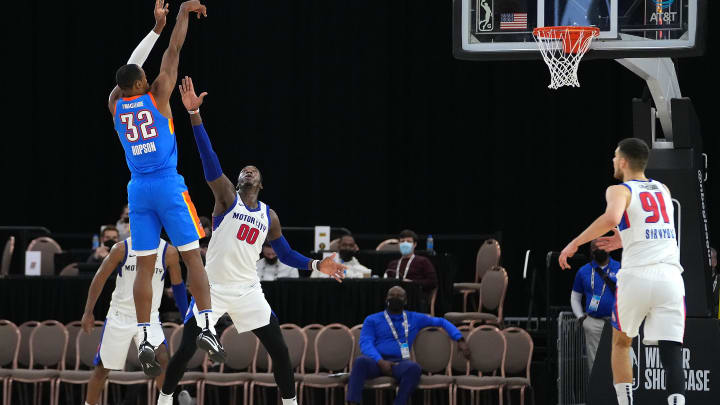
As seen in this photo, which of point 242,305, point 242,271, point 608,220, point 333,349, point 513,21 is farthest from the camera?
point 333,349

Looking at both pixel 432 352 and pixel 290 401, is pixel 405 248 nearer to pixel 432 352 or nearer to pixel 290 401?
pixel 432 352

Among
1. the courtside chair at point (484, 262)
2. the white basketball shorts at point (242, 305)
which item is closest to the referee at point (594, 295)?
the courtside chair at point (484, 262)

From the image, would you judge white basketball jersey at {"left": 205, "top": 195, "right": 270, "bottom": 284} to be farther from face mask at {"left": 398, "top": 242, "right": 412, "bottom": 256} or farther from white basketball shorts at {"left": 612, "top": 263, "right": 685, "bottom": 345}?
face mask at {"left": 398, "top": 242, "right": 412, "bottom": 256}

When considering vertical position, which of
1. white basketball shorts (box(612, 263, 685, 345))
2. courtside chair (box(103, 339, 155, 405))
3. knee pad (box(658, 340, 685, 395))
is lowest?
courtside chair (box(103, 339, 155, 405))

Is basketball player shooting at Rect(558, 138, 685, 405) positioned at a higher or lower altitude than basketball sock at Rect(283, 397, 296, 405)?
higher

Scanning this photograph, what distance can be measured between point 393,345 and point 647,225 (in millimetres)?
5254

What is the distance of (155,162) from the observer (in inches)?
295

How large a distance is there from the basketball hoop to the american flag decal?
0.77 ft

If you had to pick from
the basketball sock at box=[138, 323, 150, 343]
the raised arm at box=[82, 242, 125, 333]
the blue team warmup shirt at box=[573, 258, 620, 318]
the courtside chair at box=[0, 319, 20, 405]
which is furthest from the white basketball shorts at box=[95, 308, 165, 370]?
the blue team warmup shirt at box=[573, 258, 620, 318]

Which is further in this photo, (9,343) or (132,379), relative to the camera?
(9,343)

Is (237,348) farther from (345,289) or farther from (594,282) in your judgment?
(594,282)

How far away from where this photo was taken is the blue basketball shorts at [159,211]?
7477 mm

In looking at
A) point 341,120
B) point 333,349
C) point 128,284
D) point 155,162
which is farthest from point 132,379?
point 341,120

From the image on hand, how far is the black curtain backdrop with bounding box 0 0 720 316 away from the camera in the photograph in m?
17.5
